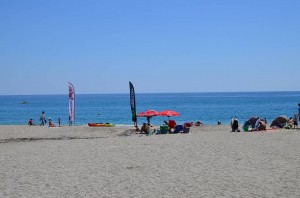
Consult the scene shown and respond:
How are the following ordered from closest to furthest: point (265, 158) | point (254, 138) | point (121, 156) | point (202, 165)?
1. point (202, 165)
2. point (265, 158)
3. point (121, 156)
4. point (254, 138)

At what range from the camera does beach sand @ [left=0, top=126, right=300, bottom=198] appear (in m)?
8.92

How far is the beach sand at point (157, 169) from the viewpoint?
29.3ft

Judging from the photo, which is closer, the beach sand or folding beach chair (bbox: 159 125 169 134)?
the beach sand

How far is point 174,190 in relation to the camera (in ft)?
29.3

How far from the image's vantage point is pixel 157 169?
11.5m

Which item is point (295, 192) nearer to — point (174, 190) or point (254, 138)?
point (174, 190)

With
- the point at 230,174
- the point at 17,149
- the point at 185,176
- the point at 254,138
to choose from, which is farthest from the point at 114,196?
the point at 254,138

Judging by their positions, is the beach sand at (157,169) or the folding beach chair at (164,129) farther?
the folding beach chair at (164,129)

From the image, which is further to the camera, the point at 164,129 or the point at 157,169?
the point at 164,129

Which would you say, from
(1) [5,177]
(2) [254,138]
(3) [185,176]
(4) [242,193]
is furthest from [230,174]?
(2) [254,138]

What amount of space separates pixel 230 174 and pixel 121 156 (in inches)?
178

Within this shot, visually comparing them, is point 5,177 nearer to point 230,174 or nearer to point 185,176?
point 185,176

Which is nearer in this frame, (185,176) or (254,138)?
(185,176)

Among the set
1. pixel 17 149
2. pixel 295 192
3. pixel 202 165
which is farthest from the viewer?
pixel 17 149
